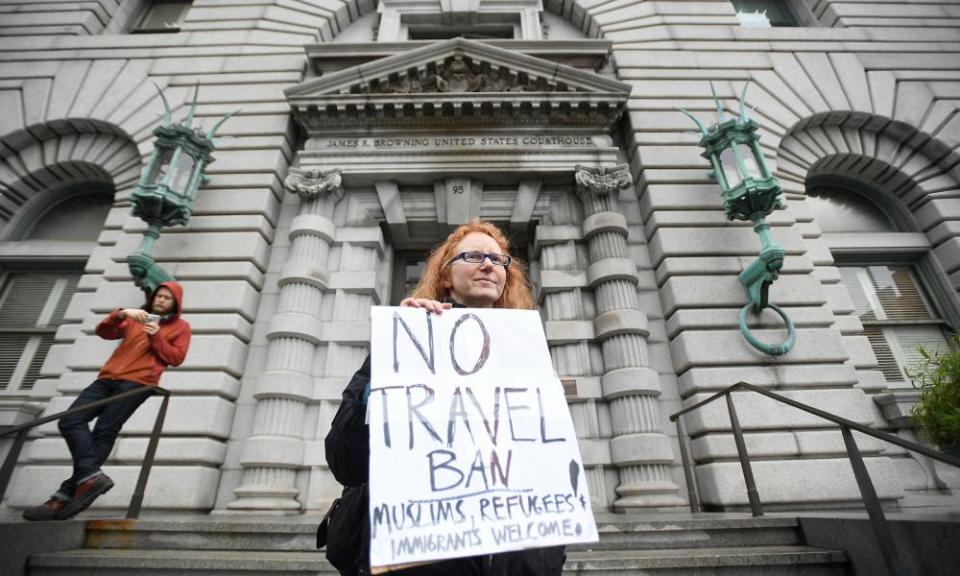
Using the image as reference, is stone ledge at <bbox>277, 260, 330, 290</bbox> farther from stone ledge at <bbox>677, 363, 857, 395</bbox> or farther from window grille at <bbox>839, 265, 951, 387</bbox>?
window grille at <bbox>839, 265, 951, 387</bbox>

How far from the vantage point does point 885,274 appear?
25.9 feet

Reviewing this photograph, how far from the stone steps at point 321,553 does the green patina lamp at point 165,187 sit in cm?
374

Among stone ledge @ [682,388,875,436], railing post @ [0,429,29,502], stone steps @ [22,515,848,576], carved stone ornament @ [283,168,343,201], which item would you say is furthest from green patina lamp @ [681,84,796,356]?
railing post @ [0,429,29,502]

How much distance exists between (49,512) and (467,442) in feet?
15.9

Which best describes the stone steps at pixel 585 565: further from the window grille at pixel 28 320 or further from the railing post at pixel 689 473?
the window grille at pixel 28 320

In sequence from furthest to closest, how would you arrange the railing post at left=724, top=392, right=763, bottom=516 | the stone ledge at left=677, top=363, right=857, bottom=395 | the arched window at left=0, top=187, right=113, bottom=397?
1. the arched window at left=0, top=187, right=113, bottom=397
2. the stone ledge at left=677, top=363, right=857, bottom=395
3. the railing post at left=724, top=392, right=763, bottom=516

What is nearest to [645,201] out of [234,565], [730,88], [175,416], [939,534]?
[730,88]

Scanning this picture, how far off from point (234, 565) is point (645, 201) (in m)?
7.47

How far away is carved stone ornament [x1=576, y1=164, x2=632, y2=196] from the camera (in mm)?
7379

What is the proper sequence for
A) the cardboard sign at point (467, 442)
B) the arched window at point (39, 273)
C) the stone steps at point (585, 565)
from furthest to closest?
the arched window at point (39, 273) < the stone steps at point (585, 565) < the cardboard sign at point (467, 442)

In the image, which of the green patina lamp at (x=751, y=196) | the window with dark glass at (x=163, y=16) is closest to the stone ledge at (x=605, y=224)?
the green patina lamp at (x=751, y=196)

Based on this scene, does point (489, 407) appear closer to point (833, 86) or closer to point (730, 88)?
point (730, 88)

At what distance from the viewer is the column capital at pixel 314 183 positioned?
7367 mm

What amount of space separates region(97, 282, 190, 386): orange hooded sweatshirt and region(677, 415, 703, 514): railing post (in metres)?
6.07
